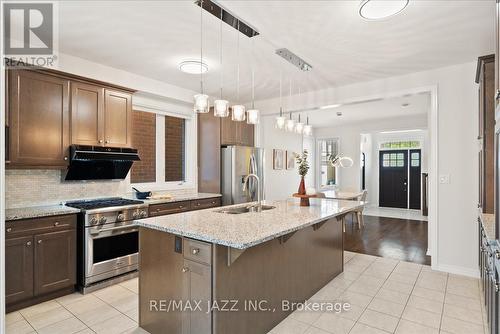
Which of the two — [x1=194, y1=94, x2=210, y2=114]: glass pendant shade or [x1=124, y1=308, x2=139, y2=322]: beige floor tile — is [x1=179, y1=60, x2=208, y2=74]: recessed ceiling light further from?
[x1=124, y1=308, x2=139, y2=322]: beige floor tile

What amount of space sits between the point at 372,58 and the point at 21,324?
4355mm

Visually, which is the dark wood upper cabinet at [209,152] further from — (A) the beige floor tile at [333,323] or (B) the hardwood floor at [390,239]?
(A) the beige floor tile at [333,323]

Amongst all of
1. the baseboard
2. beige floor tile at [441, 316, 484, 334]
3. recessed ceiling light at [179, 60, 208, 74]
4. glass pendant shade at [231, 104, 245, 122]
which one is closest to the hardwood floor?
the baseboard

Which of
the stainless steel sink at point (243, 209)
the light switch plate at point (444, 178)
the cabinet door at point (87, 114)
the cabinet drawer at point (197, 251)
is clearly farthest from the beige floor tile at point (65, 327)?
the light switch plate at point (444, 178)

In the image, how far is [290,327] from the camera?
2.28m

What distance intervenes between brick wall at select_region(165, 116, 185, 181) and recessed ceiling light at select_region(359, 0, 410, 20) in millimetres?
3320

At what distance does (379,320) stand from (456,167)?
2269 mm

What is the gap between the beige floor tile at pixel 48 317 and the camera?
236 centimetres

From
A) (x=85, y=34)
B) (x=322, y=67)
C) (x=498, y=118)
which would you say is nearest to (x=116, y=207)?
(x=85, y=34)

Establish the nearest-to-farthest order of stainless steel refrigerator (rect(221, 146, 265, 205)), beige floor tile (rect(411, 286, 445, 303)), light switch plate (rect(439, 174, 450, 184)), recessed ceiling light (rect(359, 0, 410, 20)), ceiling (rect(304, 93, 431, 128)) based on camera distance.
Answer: recessed ceiling light (rect(359, 0, 410, 20)) < beige floor tile (rect(411, 286, 445, 303)) < light switch plate (rect(439, 174, 450, 184)) < stainless steel refrigerator (rect(221, 146, 265, 205)) < ceiling (rect(304, 93, 431, 128))

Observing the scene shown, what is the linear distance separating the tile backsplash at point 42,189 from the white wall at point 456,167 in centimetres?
436

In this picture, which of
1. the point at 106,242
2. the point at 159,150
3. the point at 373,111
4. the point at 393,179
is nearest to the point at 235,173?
the point at 159,150

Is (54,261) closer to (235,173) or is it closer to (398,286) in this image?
(235,173)

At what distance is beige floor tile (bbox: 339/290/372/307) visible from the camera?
2697mm
